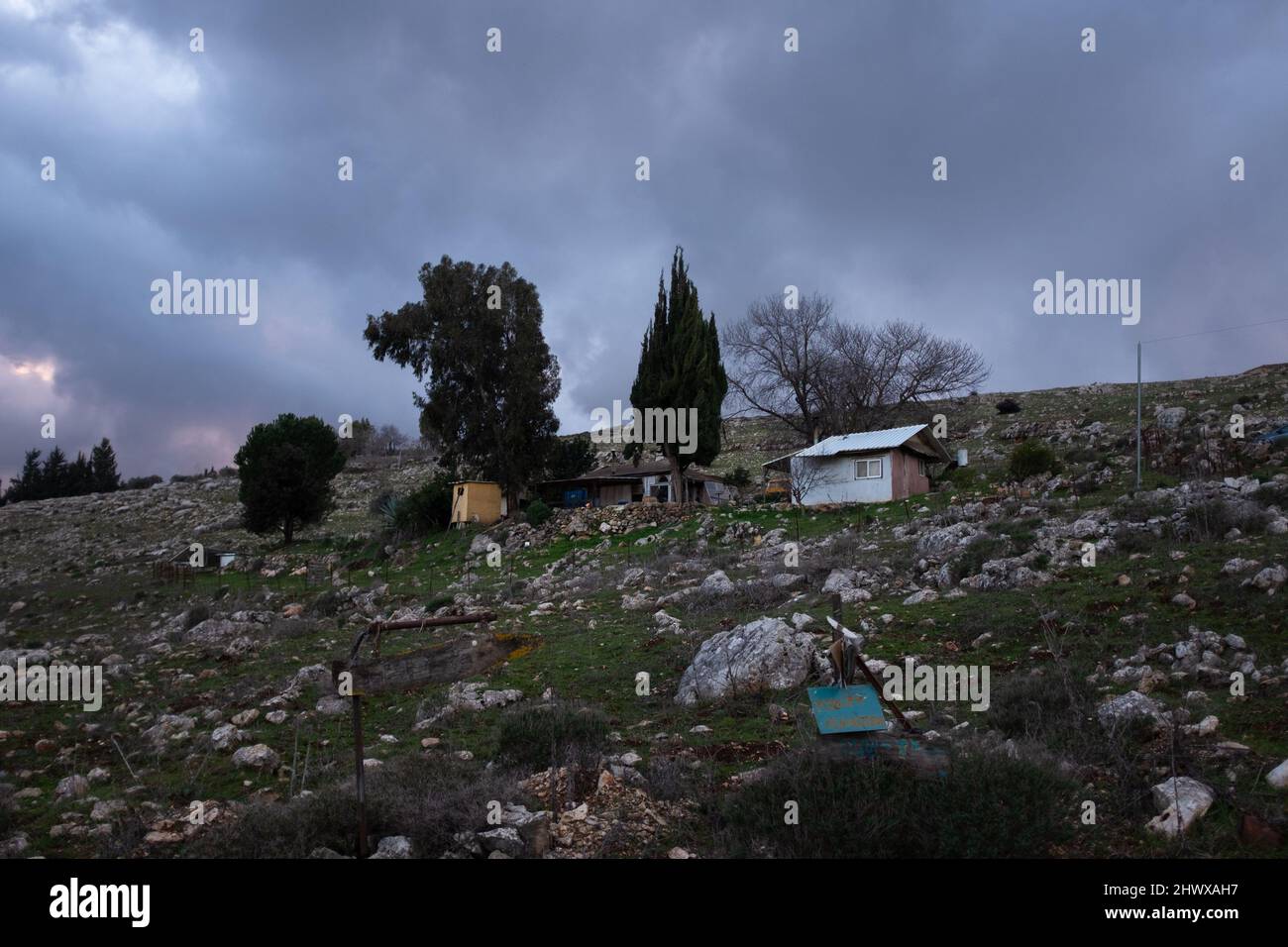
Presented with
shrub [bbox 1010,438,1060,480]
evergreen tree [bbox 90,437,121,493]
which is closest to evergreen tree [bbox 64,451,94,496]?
evergreen tree [bbox 90,437,121,493]

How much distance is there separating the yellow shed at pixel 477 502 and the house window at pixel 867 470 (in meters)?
14.9

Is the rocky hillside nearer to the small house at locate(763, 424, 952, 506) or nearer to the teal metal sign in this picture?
the teal metal sign

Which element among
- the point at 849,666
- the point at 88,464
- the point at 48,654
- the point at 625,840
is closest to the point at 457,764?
the point at 625,840

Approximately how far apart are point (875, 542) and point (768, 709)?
10.5m

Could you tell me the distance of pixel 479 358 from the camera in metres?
32.2

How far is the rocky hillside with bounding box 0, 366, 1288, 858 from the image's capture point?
5.11 meters

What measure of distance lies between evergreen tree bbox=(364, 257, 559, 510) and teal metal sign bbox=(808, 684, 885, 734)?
27.9m

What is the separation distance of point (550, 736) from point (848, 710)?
3018 millimetres

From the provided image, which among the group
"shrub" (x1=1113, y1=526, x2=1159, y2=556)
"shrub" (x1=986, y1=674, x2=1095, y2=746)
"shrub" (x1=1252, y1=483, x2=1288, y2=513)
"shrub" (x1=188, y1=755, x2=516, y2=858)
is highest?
"shrub" (x1=1252, y1=483, x2=1288, y2=513)

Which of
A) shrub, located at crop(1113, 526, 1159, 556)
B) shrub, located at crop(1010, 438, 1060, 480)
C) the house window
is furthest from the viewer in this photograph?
the house window

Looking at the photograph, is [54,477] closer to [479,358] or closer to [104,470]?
[104,470]

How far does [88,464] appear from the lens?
64.7 metres

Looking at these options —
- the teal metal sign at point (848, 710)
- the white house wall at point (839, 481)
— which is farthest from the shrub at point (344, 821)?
the white house wall at point (839, 481)

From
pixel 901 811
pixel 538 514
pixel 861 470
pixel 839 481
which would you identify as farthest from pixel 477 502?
pixel 901 811
